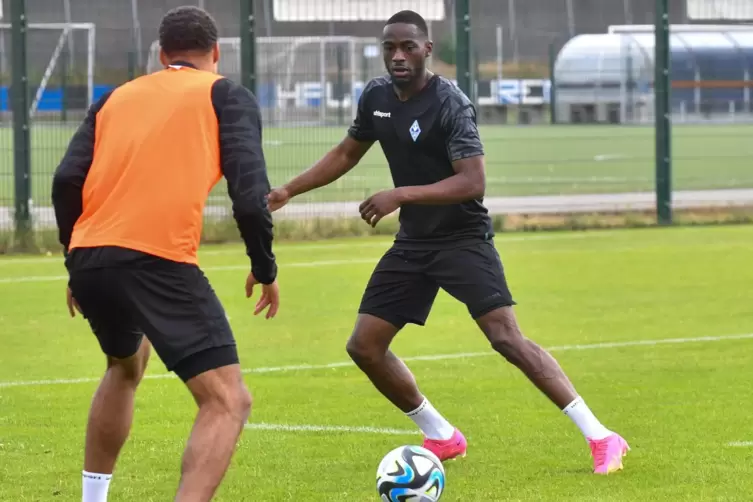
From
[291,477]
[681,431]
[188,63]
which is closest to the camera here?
[188,63]

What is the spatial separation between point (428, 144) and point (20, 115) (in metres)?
12.3

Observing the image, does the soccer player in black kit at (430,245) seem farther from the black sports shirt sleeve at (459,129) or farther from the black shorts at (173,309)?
the black shorts at (173,309)

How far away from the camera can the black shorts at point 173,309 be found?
5613 mm

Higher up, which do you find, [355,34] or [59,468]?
[355,34]

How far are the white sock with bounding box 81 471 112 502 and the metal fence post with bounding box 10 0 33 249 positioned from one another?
12879 mm

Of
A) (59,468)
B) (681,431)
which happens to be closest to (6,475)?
(59,468)

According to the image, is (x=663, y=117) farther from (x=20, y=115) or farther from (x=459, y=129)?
(x=459, y=129)

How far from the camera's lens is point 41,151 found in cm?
1911

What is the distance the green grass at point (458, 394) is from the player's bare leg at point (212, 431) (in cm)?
136

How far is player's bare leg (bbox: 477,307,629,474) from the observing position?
7.40 metres

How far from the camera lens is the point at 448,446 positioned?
767 cm

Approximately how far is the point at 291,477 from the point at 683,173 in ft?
94.0

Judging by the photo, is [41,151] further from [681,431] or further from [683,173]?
[683,173]

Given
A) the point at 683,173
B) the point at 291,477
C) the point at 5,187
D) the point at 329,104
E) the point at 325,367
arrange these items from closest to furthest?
the point at 291,477 < the point at 325,367 < the point at 5,187 < the point at 329,104 < the point at 683,173
